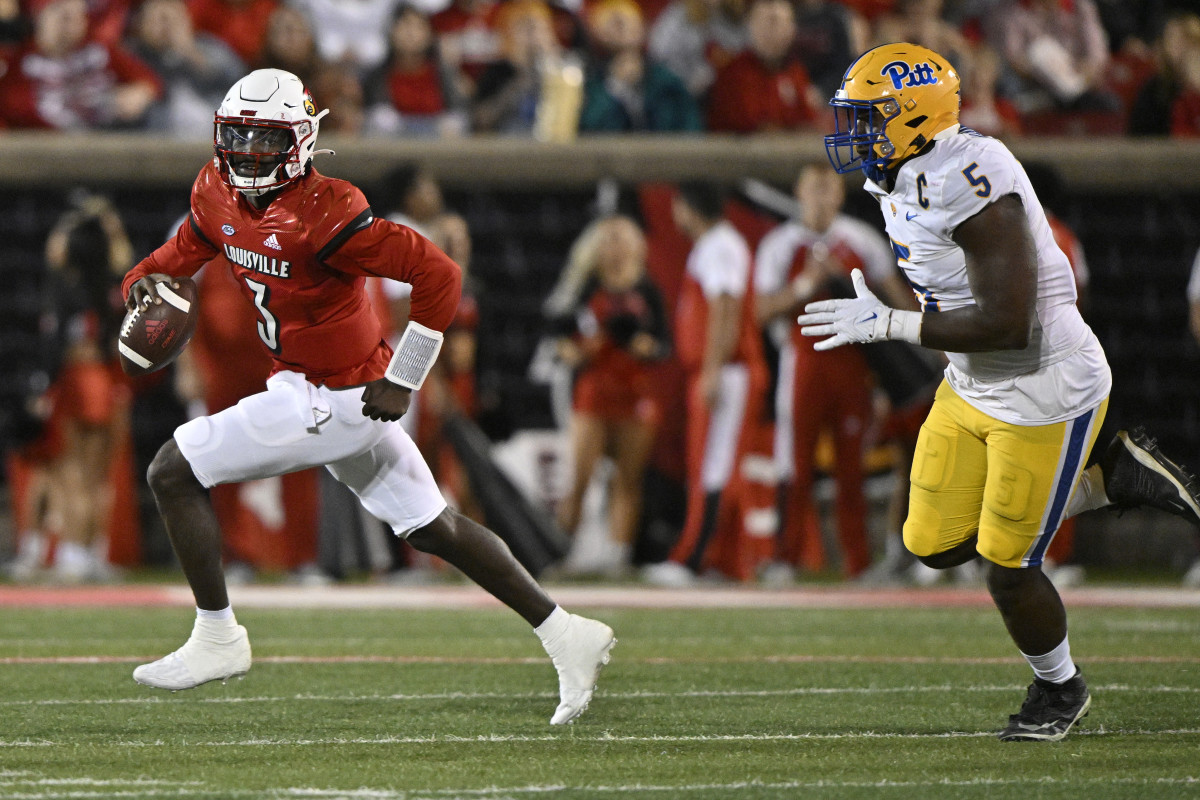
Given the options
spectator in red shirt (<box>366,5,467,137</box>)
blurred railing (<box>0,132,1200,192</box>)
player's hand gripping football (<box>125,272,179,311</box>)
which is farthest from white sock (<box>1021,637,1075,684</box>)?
spectator in red shirt (<box>366,5,467,137</box>)

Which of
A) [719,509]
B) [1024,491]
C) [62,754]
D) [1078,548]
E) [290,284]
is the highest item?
[290,284]

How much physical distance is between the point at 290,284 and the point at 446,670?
5.32 feet

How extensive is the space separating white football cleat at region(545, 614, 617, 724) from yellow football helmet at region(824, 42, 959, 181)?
1.45 metres

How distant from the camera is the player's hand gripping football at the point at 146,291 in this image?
15.4ft

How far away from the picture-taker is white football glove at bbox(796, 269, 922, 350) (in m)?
4.09

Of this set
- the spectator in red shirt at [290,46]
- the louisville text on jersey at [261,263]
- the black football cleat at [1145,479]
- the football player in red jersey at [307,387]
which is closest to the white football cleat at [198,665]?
the football player in red jersey at [307,387]

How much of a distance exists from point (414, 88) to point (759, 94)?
7.03ft

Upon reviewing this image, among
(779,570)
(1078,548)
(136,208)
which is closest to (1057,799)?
(779,570)

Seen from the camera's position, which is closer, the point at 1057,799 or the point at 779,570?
the point at 1057,799

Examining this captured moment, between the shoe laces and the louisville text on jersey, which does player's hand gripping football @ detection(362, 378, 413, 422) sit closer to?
the louisville text on jersey

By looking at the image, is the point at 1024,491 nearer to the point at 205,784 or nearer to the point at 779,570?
the point at 205,784

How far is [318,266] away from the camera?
180 inches

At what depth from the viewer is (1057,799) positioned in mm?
3498

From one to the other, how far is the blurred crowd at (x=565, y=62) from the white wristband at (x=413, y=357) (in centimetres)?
555
